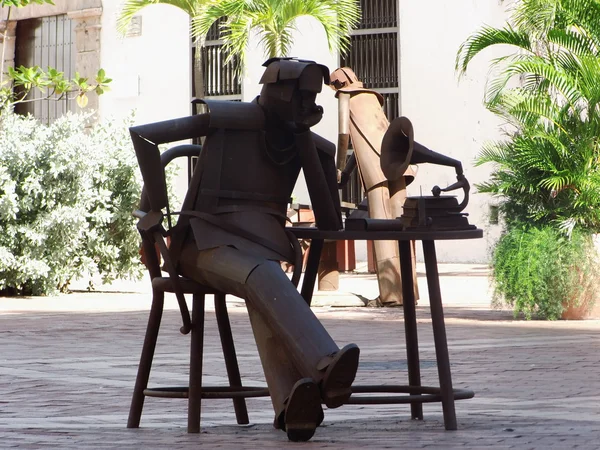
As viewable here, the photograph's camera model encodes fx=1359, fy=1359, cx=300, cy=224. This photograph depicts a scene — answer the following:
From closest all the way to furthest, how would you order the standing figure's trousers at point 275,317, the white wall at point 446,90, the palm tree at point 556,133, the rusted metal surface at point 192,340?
the standing figure's trousers at point 275,317 < the rusted metal surface at point 192,340 < the palm tree at point 556,133 < the white wall at point 446,90

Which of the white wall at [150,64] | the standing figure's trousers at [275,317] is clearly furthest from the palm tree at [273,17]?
the standing figure's trousers at [275,317]

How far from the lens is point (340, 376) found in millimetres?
5035

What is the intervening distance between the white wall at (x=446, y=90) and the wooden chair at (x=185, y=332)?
17.5 m

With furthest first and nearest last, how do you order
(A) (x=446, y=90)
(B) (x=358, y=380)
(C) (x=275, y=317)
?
(A) (x=446, y=90) → (B) (x=358, y=380) → (C) (x=275, y=317)

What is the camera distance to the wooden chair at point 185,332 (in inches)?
225

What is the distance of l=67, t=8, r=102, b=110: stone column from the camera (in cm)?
2764

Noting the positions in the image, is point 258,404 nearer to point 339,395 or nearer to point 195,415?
point 195,415

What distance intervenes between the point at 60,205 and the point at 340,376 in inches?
426

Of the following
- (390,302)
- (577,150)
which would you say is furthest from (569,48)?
(390,302)

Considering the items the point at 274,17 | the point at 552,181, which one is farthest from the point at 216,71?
the point at 552,181

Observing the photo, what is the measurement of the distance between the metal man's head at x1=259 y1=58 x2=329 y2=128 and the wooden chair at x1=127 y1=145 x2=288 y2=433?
567 mm

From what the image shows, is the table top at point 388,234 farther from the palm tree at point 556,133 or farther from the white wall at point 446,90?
the white wall at point 446,90

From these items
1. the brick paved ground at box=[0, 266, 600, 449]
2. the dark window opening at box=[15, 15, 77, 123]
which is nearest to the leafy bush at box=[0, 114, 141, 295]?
the brick paved ground at box=[0, 266, 600, 449]

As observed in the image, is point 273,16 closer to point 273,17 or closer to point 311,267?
point 273,17
